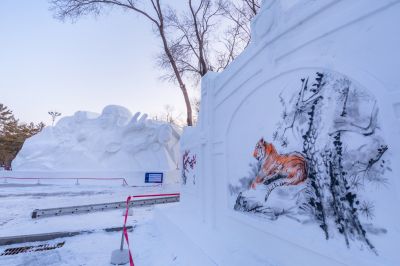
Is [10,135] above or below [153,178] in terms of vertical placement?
above

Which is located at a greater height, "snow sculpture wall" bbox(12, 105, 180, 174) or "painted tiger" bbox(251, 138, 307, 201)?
"snow sculpture wall" bbox(12, 105, 180, 174)

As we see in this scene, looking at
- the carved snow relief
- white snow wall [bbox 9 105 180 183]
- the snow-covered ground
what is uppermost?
white snow wall [bbox 9 105 180 183]

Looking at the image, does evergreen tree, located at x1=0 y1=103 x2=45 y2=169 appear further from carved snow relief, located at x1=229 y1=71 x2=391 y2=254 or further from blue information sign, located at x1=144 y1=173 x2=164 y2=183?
carved snow relief, located at x1=229 y1=71 x2=391 y2=254

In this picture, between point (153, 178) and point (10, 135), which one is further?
point (10, 135)

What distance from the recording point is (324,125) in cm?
323

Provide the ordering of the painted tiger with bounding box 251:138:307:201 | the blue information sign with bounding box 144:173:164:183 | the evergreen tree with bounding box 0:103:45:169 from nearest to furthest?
the painted tiger with bounding box 251:138:307:201, the blue information sign with bounding box 144:173:164:183, the evergreen tree with bounding box 0:103:45:169

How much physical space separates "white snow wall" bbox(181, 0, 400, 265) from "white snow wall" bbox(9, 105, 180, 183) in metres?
19.5

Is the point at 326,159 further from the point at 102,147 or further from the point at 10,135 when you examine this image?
the point at 10,135

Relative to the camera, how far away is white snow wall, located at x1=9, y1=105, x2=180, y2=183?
22.8 metres

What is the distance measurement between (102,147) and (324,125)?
2386 centimetres

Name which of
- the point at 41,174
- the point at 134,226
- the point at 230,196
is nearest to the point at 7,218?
the point at 134,226

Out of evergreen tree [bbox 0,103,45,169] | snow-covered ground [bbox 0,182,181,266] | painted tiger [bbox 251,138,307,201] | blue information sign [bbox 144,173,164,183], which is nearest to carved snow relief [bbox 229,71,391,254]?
painted tiger [bbox 251,138,307,201]

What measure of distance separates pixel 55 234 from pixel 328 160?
8.41 metres

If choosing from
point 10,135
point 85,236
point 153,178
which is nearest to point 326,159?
point 85,236
